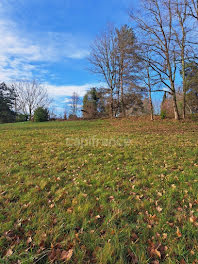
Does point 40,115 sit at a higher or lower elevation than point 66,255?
higher

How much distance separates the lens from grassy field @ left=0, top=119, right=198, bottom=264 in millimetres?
1629

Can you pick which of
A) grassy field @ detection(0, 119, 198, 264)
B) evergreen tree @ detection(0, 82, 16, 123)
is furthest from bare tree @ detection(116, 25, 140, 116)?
evergreen tree @ detection(0, 82, 16, 123)

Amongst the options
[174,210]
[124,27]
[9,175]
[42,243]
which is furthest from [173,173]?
[124,27]

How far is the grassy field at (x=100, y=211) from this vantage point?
163 cm

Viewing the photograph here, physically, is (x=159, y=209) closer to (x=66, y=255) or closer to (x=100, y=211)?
(x=100, y=211)

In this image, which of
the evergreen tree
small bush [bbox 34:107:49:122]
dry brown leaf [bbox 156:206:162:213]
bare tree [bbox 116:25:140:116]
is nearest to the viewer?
dry brown leaf [bbox 156:206:162:213]

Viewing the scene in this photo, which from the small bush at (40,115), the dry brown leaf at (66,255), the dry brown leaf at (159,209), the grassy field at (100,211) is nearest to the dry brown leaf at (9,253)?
the grassy field at (100,211)

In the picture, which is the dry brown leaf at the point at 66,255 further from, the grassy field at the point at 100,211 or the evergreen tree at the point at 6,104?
the evergreen tree at the point at 6,104

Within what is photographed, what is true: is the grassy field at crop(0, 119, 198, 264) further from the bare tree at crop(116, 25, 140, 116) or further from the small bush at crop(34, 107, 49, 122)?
the small bush at crop(34, 107, 49, 122)

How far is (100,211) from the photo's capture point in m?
2.32

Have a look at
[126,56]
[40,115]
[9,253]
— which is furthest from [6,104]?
[9,253]

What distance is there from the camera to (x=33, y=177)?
3502 millimetres

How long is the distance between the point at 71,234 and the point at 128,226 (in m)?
0.83

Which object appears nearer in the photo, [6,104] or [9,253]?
[9,253]
